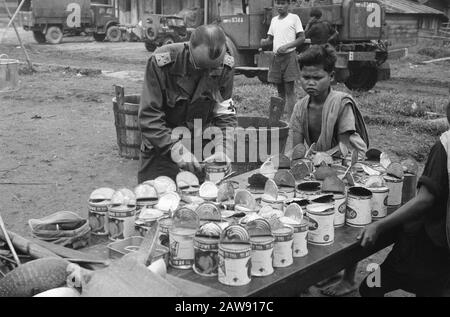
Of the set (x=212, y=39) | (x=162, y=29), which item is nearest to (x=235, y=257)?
(x=212, y=39)

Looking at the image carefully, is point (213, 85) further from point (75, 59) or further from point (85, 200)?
point (75, 59)

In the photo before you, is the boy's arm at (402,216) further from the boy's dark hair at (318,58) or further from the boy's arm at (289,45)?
the boy's arm at (289,45)

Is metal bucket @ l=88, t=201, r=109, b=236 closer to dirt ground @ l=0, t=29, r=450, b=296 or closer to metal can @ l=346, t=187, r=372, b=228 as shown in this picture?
metal can @ l=346, t=187, r=372, b=228

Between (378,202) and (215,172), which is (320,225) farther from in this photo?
(215,172)

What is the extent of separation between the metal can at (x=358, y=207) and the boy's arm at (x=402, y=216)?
9 centimetres

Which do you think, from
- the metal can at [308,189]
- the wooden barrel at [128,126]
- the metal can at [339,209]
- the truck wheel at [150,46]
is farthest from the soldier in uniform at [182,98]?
the truck wheel at [150,46]

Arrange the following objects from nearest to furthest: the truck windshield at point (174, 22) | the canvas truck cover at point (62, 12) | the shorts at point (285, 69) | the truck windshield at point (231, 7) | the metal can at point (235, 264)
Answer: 1. the metal can at point (235, 264)
2. the shorts at point (285, 69)
3. the truck windshield at point (174, 22)
4. the truck windshield at point (231, 7)
5. the canvas truck cover at point (62, 12)

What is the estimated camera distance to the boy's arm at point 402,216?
251cm

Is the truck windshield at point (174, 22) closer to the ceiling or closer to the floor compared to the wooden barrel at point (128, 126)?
closer to the ceiling

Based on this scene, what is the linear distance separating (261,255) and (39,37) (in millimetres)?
24148

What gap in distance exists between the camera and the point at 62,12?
23.6 meters

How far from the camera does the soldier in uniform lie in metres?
3.28

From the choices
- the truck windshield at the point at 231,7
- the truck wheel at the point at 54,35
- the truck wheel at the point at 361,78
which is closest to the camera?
the truck wheel at the point at 361,78

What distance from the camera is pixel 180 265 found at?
2.09m
